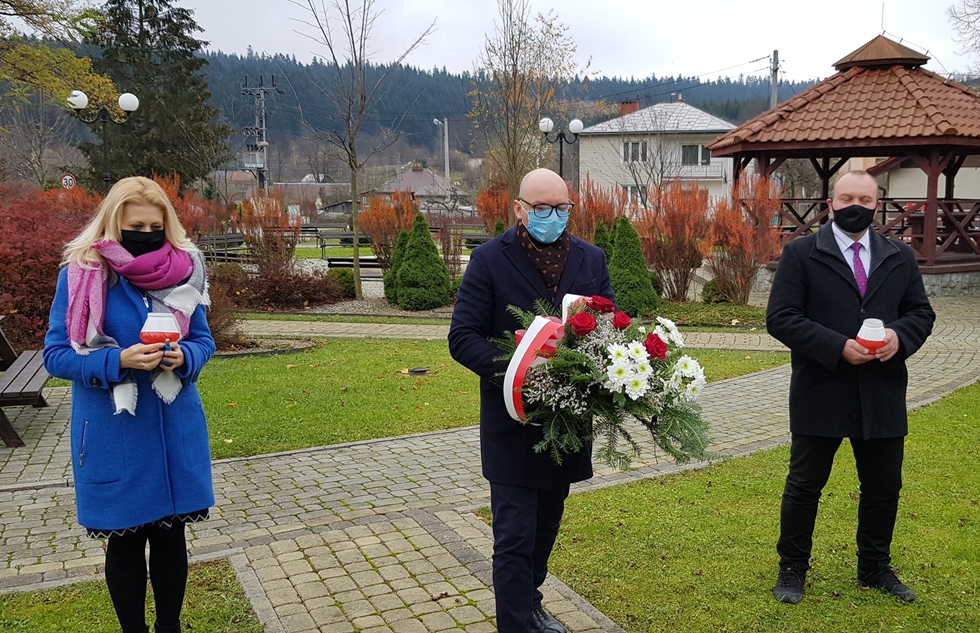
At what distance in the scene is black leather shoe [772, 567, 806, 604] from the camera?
385 centimetres

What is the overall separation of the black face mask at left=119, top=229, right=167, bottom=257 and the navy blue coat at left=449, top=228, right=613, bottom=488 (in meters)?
1.21

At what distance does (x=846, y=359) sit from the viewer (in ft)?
11.9

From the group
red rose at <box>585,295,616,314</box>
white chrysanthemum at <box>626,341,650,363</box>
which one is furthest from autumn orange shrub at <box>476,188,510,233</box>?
white chrysanthemum at <box>626,341,650,363</box>

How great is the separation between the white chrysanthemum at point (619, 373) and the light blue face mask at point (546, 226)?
701mm

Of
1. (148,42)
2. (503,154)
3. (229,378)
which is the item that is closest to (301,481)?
(229,378)

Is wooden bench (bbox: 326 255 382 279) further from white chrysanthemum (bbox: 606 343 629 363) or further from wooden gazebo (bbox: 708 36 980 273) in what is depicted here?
white chrysanthemum (bbox: 606 343 629 363)

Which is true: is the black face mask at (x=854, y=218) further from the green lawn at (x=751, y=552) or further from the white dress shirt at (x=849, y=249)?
the green lawn at (x=751, y=552)

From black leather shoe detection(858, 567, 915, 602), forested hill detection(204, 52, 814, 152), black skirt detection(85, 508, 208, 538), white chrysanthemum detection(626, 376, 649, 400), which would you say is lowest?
black leather shoe detection(858, 567, 915, 602)

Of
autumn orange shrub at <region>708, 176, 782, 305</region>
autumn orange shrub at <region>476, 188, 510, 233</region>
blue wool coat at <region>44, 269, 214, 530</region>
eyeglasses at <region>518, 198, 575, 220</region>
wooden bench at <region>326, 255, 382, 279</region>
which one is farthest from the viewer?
autumn orange shrub at <region>476, 188, 510, 233</region>

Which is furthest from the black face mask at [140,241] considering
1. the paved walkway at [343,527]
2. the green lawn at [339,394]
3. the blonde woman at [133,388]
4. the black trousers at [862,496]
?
the green lawn at [339,394]

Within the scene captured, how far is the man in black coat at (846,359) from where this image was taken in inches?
145

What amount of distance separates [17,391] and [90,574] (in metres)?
3.20

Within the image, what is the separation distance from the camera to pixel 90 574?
433 centimetres

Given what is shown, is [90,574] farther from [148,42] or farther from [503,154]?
[148,42]
